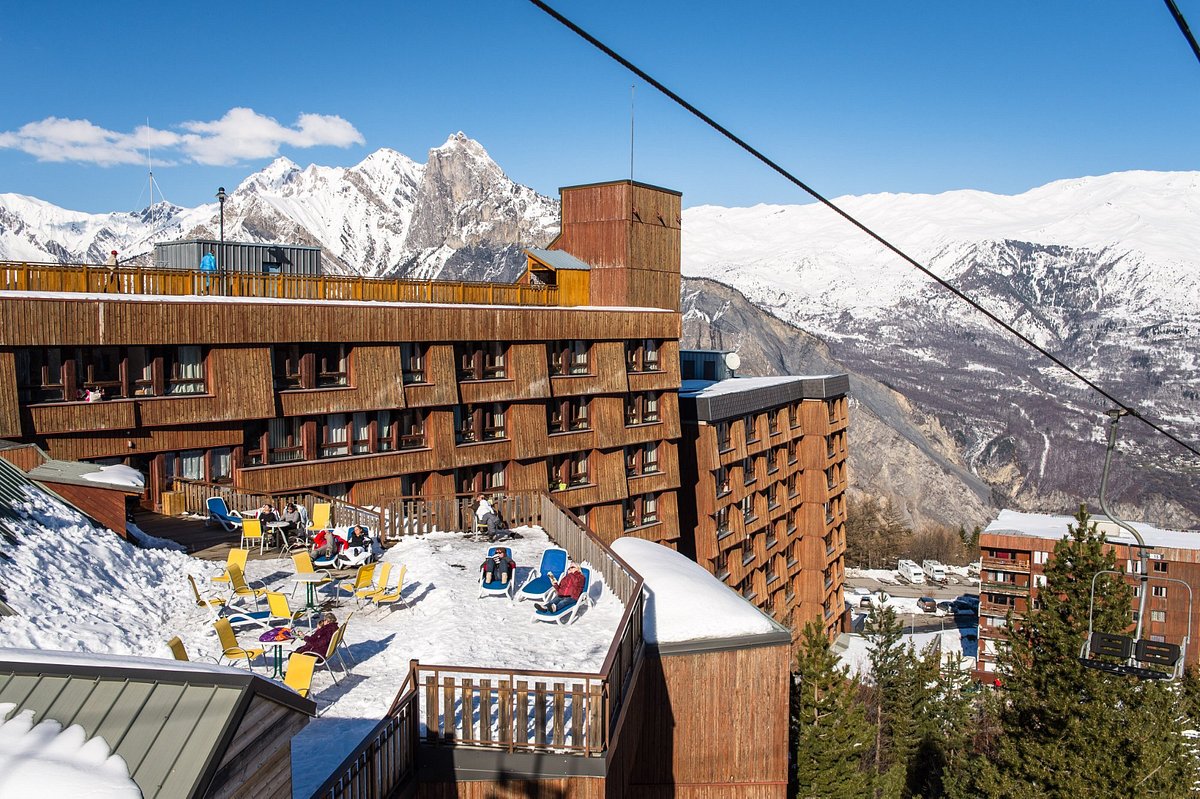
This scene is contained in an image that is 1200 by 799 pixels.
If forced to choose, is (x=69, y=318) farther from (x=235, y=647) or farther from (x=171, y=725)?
(x=171, y=725)

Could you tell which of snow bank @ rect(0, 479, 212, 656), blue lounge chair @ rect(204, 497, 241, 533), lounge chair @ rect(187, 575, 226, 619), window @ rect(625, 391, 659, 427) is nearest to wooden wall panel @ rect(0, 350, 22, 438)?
blue lounge chair @ rect(204, 497, 241, 533)

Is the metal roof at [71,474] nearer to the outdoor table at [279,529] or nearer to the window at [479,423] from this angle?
the outdoor table at [279,529]

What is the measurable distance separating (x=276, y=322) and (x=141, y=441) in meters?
4.66

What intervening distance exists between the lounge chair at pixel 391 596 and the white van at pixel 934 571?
9646 cm

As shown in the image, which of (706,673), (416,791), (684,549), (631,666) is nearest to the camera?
(416,791)

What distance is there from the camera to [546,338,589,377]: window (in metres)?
35.0

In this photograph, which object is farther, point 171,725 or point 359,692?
point 359,692

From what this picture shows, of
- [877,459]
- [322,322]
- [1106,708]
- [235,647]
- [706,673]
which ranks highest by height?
[322,322]

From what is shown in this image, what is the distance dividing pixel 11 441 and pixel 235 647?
38.3 feet

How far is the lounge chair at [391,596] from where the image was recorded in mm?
16703

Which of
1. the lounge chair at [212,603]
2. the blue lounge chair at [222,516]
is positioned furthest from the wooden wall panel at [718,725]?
the blue lounge chair at [222,516]

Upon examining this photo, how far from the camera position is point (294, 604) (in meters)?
16.9

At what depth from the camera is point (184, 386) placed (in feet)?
82.4

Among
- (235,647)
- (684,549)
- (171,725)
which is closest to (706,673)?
(235,647)
